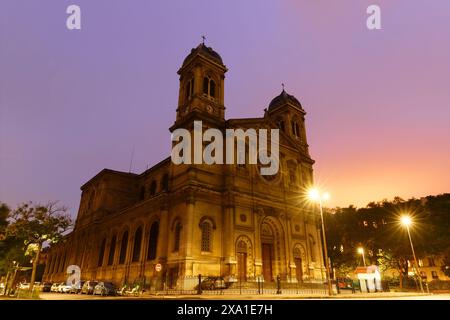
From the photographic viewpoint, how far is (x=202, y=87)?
36938 millimetres

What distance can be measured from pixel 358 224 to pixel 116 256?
1422 inches

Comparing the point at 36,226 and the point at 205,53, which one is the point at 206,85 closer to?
the point at 205,53

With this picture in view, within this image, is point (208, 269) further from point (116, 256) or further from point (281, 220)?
point (116, 256)

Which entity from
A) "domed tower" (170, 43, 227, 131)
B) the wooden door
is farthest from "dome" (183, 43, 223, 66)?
the wooden door

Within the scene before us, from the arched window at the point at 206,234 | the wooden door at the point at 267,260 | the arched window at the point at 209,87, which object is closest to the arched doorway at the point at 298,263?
the wooden door at the point at 267,260

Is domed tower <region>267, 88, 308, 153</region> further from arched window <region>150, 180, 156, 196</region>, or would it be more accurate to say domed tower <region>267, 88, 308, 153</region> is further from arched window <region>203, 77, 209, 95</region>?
arched window <region>150, 180, 156, 196</region>

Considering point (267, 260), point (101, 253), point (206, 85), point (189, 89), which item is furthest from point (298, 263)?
point (101, 253)

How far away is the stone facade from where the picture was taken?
28906 millimetres

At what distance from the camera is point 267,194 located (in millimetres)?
34688

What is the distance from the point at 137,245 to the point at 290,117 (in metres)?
26.2

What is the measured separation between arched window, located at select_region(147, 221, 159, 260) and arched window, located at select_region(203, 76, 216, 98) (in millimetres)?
16000

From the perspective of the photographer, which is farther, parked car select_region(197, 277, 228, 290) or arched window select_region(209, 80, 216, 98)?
arched window select_region(209, 80, 216, 98)

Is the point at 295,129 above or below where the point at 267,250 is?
above
